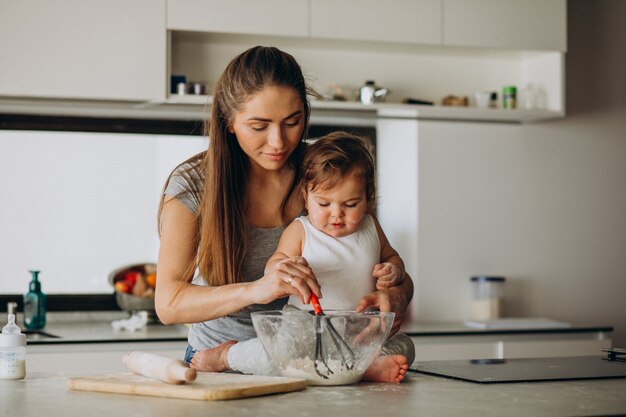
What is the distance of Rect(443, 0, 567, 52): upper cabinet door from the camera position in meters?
3.65

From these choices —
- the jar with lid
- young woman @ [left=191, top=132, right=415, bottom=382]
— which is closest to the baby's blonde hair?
young woman @ [left=191, top=132, right=415, bottom=382]

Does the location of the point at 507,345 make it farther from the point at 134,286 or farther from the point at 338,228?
the point at 338,228

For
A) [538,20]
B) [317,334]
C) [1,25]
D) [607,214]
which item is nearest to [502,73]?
[538,20]

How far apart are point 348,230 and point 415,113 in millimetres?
1789

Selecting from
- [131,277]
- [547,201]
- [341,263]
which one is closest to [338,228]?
[341,263]

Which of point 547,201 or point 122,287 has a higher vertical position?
point 547,201

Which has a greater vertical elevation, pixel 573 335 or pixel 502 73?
pixel 502 73

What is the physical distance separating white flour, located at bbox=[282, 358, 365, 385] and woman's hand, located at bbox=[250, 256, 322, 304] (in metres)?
0.10

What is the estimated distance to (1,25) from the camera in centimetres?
A: 322

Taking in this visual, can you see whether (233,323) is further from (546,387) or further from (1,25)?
(1,25)

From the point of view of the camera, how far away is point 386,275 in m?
1.84

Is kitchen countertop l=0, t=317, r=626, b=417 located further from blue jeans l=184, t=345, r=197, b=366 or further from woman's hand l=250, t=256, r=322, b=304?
blue jeans l=184, t=345, r=197, b=366

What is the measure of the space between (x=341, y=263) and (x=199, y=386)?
0.61 meters

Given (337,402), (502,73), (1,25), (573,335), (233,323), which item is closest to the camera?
(337,402)
